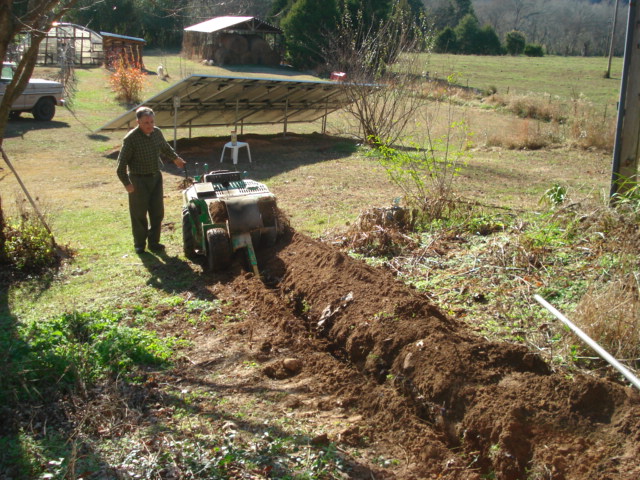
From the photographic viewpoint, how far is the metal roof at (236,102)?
16031 millimetres

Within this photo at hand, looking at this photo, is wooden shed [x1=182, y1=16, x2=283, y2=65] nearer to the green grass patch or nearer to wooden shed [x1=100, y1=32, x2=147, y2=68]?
wooden shed [x1=100, y1=32, x2=147, y2=68]

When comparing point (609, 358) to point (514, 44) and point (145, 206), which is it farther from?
point (514, 44)

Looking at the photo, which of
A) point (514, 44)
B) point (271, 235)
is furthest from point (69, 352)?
point (514, 44)

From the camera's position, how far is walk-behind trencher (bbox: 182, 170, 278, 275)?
7664mm

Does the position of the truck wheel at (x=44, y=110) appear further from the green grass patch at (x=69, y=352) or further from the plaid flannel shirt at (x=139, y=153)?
the green grass patch at (x=69, y=352)

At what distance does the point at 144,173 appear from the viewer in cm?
827

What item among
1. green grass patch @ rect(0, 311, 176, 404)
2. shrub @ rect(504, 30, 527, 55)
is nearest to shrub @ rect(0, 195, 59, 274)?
green grass patch @ rect(0, 311, 176, 404)

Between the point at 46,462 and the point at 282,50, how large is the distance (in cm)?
4429

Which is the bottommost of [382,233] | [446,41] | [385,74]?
[382,233]

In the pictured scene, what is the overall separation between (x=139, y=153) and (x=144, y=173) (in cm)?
28

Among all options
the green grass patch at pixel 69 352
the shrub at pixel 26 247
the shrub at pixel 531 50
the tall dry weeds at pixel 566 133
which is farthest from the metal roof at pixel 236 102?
the shrub at pixel 531 50

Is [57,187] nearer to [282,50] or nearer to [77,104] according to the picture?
[77,104]

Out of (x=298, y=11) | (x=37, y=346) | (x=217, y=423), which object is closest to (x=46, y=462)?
(x=217, y=423)

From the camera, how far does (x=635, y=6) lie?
24.1 ft
